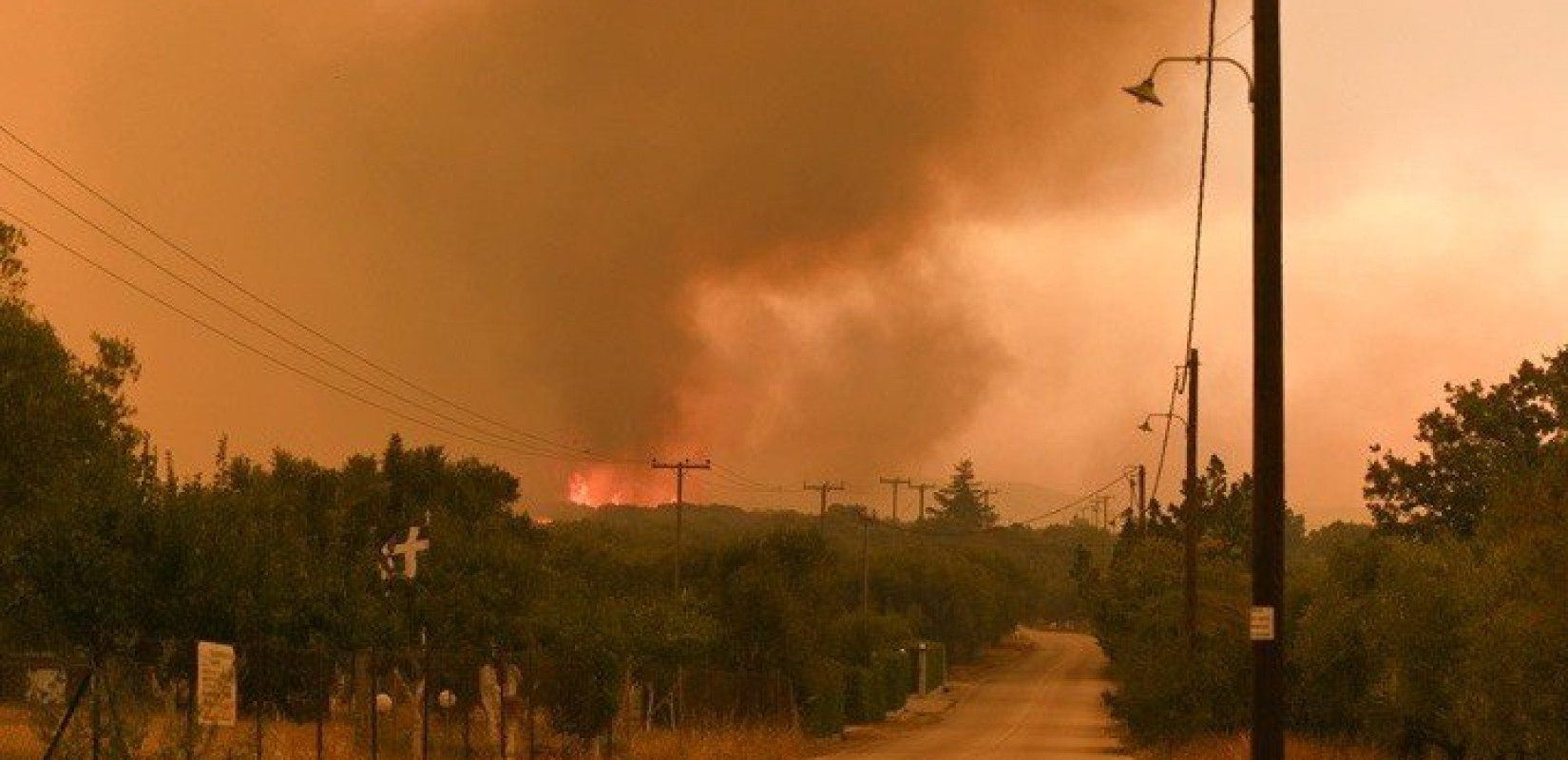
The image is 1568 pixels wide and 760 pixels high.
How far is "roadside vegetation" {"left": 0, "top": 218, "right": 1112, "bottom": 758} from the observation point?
25219 millimetres

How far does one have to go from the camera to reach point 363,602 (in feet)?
98.9

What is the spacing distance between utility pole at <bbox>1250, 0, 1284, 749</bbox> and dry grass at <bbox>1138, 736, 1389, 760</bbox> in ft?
81.6

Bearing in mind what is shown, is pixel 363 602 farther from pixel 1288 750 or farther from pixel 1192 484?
pixel 1192 484

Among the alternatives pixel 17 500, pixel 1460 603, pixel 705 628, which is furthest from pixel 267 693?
pixel 1460 603

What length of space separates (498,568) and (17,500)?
42.2 ft

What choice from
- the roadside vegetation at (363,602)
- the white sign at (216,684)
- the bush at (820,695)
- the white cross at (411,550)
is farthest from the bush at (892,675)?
the white sign at (216,684)

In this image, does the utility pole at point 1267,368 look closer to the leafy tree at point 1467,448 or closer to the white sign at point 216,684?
the white sign at point 216,684

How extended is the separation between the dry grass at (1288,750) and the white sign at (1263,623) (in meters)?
25.0

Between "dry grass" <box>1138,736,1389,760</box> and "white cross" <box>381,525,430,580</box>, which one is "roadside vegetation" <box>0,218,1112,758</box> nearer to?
"white cross" <box>381,525,430,580</box>

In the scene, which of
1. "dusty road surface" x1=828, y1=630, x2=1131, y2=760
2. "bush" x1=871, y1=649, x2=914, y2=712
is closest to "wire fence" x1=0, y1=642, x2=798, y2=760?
"dusty road surface" x1=828, y1=630, x2=1131, y2=760

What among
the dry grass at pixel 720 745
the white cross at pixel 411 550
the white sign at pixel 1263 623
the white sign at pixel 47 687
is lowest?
the dry grass at pixel 720 745

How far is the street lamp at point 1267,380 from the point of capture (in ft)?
66.7

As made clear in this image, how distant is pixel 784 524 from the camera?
73.6 m

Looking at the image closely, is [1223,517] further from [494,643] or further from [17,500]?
[17,500]
